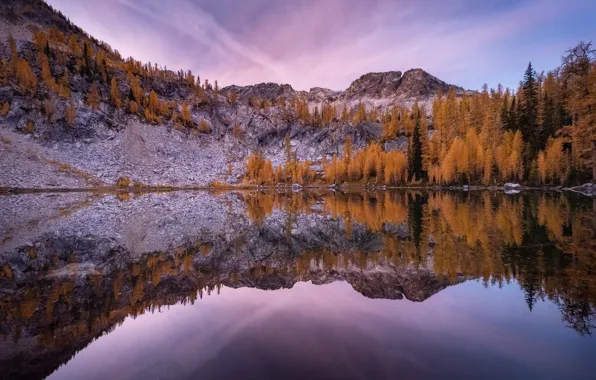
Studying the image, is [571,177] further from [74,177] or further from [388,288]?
[74,177]

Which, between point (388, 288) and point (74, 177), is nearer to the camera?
point (388, 288)

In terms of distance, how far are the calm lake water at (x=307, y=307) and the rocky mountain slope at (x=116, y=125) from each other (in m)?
89.4

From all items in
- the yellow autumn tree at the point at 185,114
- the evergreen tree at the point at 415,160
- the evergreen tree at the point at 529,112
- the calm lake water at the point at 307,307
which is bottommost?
the calm lake water at the point at 307,307

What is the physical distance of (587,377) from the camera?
5805 mm

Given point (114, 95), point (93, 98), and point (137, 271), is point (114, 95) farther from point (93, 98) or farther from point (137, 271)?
point (137, 271)

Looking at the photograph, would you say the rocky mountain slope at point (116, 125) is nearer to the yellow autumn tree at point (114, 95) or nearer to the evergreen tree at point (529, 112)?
the yellow autumn tree at point (114, 95)

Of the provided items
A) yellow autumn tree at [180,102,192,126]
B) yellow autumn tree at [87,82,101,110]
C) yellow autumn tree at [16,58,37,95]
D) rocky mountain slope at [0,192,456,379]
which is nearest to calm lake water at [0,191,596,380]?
rocky mountain slope at [0,192,456,379]

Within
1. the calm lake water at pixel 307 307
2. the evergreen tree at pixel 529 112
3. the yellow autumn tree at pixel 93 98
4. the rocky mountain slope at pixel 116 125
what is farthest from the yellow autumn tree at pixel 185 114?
the calm lake water at pixel 307 307

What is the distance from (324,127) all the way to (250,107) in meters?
45.7

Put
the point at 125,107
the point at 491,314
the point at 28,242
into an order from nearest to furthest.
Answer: the point at 491,314
the point at 28,242
the point at 125,107

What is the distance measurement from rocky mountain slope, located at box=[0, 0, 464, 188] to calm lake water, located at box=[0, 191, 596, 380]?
8939 cm

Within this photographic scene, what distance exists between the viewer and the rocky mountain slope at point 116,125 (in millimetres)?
103375

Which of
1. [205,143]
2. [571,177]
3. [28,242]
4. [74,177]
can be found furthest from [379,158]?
[28,242]

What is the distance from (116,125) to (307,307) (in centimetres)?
14309
